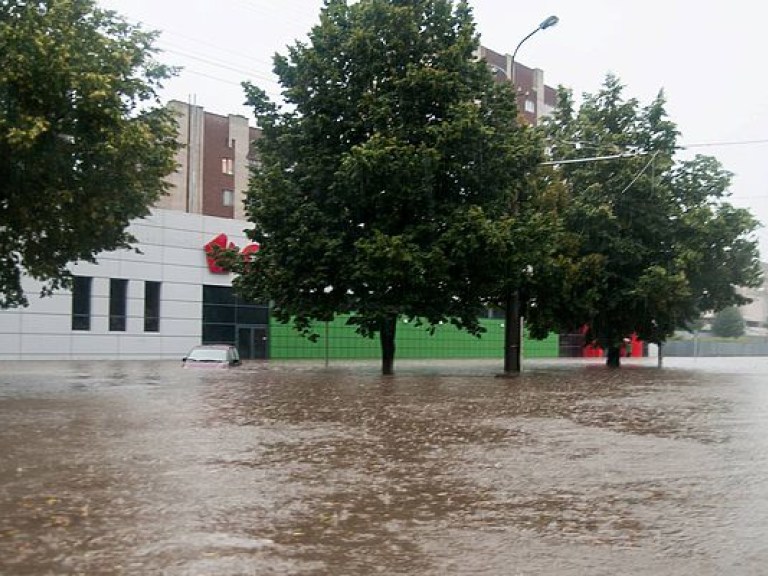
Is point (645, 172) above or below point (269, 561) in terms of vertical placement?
above

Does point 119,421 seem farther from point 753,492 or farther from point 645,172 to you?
point 645,172

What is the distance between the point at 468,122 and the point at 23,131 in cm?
1307

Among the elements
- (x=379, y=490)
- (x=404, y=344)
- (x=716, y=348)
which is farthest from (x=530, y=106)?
(x=379, y=490)

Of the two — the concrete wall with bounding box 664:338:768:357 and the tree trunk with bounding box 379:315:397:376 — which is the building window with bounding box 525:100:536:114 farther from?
the tree trunk with bounding box 379:315:397:376

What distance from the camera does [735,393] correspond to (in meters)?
22.8

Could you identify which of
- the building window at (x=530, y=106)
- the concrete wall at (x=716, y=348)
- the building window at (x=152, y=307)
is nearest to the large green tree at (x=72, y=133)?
the building window at (x=152, y=307)

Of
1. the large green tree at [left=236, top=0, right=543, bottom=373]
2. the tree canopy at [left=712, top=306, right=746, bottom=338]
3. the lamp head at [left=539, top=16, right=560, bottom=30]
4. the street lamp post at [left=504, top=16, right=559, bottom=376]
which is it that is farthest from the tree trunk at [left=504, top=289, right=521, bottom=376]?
the tree canopy at [left=712, top=306, right=746, bottom=338]

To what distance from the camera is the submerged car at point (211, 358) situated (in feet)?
103

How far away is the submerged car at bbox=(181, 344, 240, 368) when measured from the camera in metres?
31.4

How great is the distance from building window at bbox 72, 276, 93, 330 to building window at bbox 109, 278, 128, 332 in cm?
119

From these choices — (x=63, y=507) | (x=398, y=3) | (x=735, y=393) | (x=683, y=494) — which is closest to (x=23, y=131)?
(x=63, y=507)

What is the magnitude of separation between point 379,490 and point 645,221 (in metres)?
31.2

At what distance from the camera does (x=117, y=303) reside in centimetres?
4375

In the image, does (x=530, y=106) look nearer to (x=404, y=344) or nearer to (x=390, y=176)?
(x=404, y=344)
